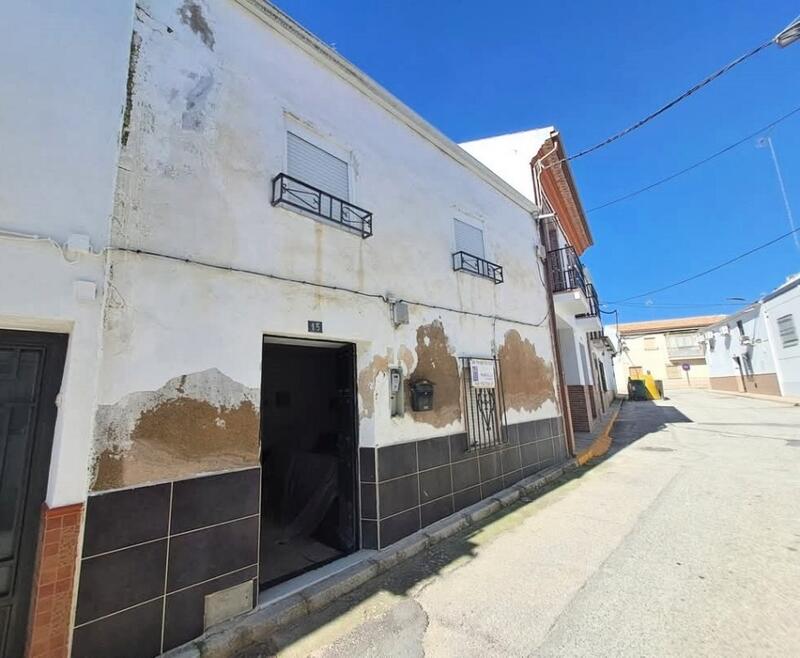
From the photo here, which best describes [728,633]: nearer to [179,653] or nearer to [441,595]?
[441,595]

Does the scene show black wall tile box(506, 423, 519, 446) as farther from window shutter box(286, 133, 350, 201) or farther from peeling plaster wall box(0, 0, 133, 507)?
peeling plaster wall box(0, 0, 133, 507)

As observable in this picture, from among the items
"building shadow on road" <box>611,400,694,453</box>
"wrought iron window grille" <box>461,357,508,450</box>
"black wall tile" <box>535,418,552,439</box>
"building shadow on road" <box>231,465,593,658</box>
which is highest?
"wrought iron window grille" <box>461,357,508,450</box>

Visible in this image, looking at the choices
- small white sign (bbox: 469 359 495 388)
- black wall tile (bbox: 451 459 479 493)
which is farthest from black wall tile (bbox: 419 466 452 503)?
small white sign (bbox: 469 359 495 388)

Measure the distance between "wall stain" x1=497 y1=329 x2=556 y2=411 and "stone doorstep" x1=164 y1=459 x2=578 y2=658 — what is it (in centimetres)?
217

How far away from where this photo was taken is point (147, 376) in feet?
9.32

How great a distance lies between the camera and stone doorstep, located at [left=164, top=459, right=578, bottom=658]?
274cm

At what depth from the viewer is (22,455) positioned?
249 centimetres

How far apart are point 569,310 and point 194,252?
33.6ft

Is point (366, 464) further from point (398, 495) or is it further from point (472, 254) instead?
point (472, 254)

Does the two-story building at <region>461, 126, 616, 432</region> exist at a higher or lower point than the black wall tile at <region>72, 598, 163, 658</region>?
higher

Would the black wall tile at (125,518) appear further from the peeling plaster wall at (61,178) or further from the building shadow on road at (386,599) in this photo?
the building shadow on road at (386,599)

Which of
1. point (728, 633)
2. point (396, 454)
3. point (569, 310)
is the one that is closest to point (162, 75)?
point (396, 454)

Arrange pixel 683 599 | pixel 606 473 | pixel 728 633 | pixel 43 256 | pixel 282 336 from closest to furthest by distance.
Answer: pixel 43 256 < pixel 728 633 < pixel 683 599 < pixel 282 336 < pixel 606 473

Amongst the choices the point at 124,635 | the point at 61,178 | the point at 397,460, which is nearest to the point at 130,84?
the point at 61,178
